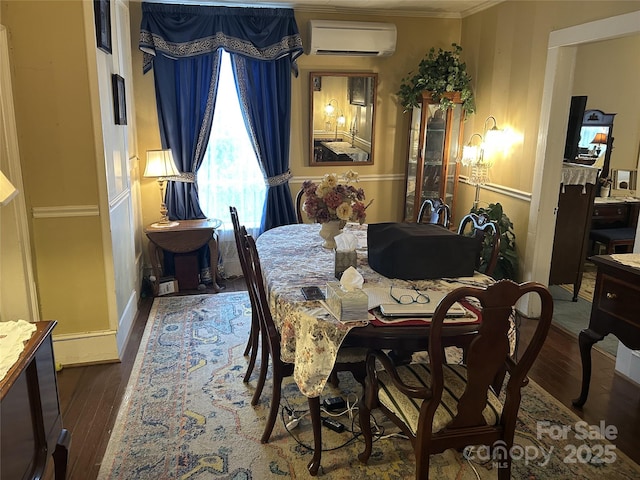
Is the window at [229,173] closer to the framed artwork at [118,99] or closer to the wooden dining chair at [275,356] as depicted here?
the framed artwork at [118,99]

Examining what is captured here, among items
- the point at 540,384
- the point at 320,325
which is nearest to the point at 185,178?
the point at 320,325

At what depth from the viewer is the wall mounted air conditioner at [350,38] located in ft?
14.2

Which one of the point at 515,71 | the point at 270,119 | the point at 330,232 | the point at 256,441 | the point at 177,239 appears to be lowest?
the point at 256,441

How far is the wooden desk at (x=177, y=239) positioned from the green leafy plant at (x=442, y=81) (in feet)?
7.13

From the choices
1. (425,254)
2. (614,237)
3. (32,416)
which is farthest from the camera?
(614,237)

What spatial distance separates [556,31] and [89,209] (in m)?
3.27

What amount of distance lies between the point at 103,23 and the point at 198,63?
134 cm

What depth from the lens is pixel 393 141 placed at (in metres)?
4.90

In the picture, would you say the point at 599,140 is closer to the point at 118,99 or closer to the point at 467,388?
the point at 467,388

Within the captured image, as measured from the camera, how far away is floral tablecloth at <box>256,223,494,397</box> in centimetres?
187

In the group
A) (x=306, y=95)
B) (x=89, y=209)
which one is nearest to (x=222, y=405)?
(x=89, y=209)

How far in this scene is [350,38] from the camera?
4.37m

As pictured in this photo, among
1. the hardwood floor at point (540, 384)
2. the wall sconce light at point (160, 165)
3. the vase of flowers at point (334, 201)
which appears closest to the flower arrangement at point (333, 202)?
the vase of flowers at point (334, 201)

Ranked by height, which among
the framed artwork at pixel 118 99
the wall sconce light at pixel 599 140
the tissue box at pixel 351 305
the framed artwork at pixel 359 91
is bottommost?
the tissue box at pixel 351 305
